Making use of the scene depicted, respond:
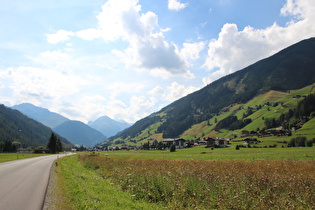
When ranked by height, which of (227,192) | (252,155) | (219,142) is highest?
(227,192)

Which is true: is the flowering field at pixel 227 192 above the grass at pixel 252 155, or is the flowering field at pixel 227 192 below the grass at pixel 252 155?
above

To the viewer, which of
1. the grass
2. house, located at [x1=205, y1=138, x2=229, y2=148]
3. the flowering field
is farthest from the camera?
house, located at [x1=205, y1=138, x2=229, y2=148]

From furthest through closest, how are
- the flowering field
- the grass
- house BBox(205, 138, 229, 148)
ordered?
house BBox(205, 138, 229, 148) → the grass → the flowering field

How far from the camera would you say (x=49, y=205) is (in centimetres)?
1120

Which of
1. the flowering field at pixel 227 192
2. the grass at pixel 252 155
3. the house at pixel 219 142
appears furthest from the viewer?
the house at pixel 219 142

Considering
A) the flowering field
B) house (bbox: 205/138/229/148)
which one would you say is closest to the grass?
the flowering field

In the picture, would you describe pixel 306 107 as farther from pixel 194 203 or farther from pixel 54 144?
pixel 194 203

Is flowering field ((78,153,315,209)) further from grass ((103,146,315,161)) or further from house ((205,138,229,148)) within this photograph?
house ((205,138,229,148))

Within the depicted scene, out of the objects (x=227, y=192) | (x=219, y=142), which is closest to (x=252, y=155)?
(x=227, y=192)

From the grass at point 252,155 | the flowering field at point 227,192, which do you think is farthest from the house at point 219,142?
the flowering field at point 227,192

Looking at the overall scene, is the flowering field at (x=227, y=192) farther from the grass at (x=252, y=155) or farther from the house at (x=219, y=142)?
the house at (x=219, y=142)

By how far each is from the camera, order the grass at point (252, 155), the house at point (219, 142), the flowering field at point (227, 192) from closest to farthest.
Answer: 1. the flowering field at point (227, 192)
2. the grass at point (252, 155)
3. the house at point (219, 142)

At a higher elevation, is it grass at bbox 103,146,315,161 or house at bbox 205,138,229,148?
grass at bbox 103,146,315,161

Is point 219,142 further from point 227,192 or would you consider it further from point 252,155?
point 227,192
